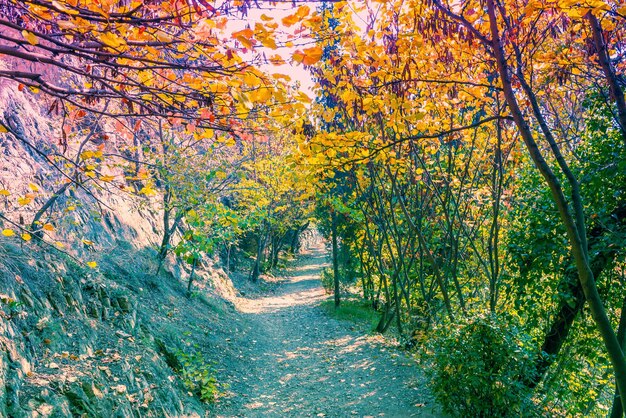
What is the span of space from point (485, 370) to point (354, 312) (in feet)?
32.1

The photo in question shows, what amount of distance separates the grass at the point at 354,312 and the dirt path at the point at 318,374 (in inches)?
26.7

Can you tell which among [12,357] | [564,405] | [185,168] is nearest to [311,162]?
[12,357]

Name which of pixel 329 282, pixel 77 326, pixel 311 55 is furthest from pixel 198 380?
pixel 329 282

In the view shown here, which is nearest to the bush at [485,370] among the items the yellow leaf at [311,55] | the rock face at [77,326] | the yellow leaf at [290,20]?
the rock face at [77,326]

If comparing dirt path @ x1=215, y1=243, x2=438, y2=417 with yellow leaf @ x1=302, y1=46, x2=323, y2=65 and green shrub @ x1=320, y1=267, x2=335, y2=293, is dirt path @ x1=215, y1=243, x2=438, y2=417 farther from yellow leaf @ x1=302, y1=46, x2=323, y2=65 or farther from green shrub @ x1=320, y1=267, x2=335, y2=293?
green shrub @ x1=320, y1=267, x2=335, y2=293

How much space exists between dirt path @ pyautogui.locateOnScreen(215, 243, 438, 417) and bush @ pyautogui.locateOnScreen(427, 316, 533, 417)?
116 centimetres

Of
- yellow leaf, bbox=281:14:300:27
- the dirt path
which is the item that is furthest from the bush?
yellow leaf, bbox=281:14:300:27

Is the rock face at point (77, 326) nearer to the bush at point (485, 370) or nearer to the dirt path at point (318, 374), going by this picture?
the dirt path at point (318, 374)

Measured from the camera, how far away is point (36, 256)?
532 centimetres

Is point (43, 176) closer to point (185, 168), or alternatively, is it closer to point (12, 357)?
point (185, 168)

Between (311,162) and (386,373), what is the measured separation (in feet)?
18.4

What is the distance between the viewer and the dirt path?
255 inches

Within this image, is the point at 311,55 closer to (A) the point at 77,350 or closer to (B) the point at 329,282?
(A) the point at 77,350

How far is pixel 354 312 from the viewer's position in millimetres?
14266
